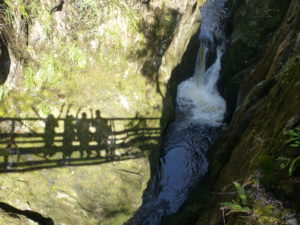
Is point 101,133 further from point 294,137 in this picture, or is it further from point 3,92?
point 294,137

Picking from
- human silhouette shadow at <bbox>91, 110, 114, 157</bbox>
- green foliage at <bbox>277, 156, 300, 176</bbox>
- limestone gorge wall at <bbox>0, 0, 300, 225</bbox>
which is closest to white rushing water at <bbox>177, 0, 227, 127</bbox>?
limestone gorge wall at <bbox>0, 0, 300, 225</bbox>

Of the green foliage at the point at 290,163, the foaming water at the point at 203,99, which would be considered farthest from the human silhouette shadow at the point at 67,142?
the green foliage at the point at 290,163

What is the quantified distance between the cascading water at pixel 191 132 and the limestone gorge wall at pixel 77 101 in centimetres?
82

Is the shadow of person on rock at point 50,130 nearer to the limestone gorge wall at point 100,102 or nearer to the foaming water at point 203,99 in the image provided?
the limestone gorge wall at point 100,102

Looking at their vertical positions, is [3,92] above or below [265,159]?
above

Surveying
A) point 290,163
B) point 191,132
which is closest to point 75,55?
point 191,132

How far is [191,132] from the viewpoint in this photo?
11.8 m

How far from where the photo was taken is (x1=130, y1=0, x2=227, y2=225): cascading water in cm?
902

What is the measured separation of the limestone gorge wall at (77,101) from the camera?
6809 millimetres

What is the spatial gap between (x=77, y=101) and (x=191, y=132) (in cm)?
532

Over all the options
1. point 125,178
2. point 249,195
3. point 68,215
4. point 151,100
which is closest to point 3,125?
point 68,215

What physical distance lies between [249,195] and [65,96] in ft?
19.7

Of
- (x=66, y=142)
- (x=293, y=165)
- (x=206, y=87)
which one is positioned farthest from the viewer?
(x=206, y=87)

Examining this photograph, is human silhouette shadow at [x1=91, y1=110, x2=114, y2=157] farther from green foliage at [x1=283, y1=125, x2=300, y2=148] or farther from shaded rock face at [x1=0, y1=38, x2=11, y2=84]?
green foliage at [x1=283, y1=125, x2=300, y2=148]
